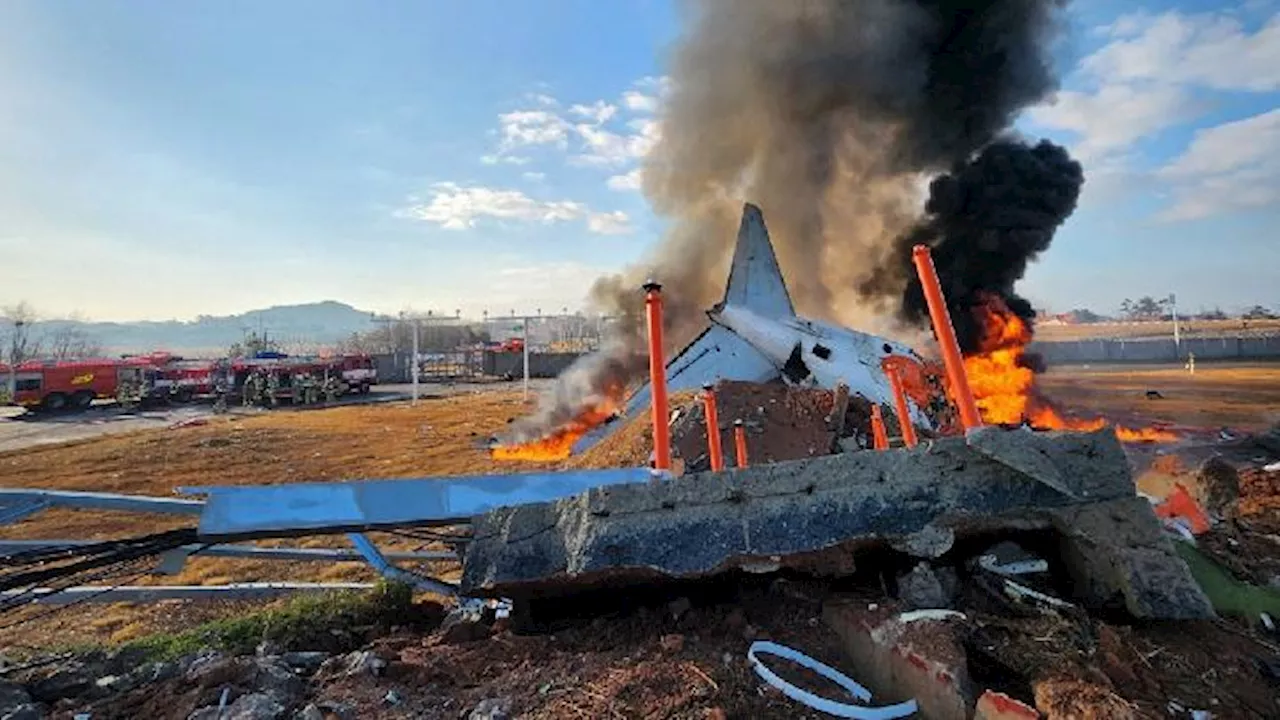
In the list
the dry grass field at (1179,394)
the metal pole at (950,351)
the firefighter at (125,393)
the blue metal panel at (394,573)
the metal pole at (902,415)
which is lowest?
the dry grass field at (1179,394)

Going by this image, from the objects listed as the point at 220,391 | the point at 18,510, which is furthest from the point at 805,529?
the point at 220,391

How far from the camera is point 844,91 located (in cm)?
1877

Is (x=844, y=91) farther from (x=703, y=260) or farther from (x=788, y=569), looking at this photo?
(x=788, y=569)

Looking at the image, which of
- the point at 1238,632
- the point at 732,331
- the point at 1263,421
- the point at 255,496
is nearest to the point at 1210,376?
the point at 1263,421

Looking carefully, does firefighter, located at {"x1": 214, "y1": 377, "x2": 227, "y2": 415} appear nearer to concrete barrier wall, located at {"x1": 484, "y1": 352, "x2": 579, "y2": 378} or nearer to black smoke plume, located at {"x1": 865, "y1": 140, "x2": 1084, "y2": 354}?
concrete barrier wall, located at {"x1": 484, "y1": 352, "x2": 579, "y2": 378}

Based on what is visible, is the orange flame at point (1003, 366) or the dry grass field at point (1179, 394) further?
the dry grass field at point (1179, 394)

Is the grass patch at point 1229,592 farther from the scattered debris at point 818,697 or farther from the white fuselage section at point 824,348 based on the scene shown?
the white fuselage section at point 824,348

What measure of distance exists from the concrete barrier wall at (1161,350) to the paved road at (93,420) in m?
40.2

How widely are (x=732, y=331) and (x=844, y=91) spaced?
799cm

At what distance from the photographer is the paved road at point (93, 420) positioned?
24.5 m

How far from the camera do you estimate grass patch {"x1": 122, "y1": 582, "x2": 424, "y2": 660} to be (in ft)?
13.9

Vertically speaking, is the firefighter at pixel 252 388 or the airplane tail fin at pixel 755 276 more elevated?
the airplane tail fin at pixel 755 276

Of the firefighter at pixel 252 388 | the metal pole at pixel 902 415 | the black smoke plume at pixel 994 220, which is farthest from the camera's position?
the firefighter at pixel 252 388

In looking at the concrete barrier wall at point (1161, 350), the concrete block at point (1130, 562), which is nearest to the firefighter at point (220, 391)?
the concrete block at point (1130, 562)
